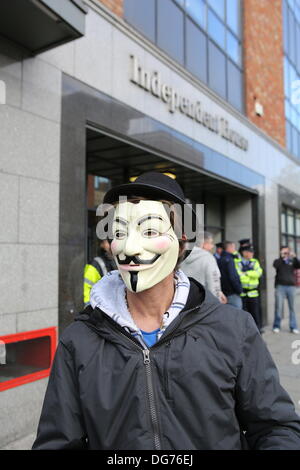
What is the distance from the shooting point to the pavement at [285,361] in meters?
3.66

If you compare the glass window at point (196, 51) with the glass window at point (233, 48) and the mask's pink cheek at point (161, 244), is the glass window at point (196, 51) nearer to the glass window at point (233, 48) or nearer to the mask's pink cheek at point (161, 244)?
the glass window at point (233, 48)

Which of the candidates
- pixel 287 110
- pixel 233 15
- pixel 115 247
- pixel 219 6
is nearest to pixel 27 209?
pixel 115 247

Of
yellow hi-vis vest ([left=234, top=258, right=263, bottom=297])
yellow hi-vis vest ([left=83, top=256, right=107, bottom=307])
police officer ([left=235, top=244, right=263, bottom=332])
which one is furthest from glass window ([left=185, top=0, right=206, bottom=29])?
yellow hi-vis vest ([left=83, top=256, right=107, bottom=307])

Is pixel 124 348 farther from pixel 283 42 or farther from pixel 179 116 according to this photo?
pixel 283 42

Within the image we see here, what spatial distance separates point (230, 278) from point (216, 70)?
481cm

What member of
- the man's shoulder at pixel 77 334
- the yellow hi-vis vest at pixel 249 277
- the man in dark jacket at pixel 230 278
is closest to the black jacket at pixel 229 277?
the man in dark jacket at pixel 230 278

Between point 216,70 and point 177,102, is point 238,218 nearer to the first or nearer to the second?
point 216,70

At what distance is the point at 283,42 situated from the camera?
11984mm

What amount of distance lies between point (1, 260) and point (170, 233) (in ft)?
8.23

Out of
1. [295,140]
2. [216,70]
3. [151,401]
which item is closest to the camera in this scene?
[151,401]

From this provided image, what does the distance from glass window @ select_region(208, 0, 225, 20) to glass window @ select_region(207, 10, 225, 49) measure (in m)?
0.17

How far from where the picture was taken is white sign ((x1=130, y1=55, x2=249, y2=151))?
A: 571cm

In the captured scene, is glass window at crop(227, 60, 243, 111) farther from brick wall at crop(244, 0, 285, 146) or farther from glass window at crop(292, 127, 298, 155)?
glass window at crop(292, 127, 298, 155)

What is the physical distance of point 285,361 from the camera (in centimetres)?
633
